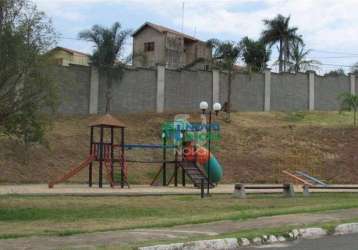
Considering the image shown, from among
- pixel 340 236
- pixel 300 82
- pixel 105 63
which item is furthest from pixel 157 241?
pixel 300 82

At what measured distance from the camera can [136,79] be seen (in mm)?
49781

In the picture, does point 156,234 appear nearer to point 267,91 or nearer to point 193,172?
point 193,172

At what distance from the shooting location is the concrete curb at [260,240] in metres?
12.0

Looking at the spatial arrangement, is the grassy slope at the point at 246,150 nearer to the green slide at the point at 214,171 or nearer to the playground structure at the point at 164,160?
the playground structure at the point at 164,160

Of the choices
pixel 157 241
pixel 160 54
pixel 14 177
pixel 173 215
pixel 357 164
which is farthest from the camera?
pixel 160 54

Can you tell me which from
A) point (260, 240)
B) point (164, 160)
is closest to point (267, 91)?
point (164, 160)

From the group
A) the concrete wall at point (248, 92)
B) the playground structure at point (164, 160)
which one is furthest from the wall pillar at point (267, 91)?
the playground structure at point (164, 160)

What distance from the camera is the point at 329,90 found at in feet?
196

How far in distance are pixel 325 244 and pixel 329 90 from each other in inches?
1882

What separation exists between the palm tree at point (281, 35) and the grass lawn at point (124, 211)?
49009 millimetres

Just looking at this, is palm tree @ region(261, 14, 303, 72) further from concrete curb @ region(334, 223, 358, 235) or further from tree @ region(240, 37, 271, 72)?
concrete curb @ region(334, 223, 358, 235)

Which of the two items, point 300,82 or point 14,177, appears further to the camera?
point 300,82

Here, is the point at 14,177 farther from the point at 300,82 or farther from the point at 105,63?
the point at 300,82

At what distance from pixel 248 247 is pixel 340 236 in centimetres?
289
